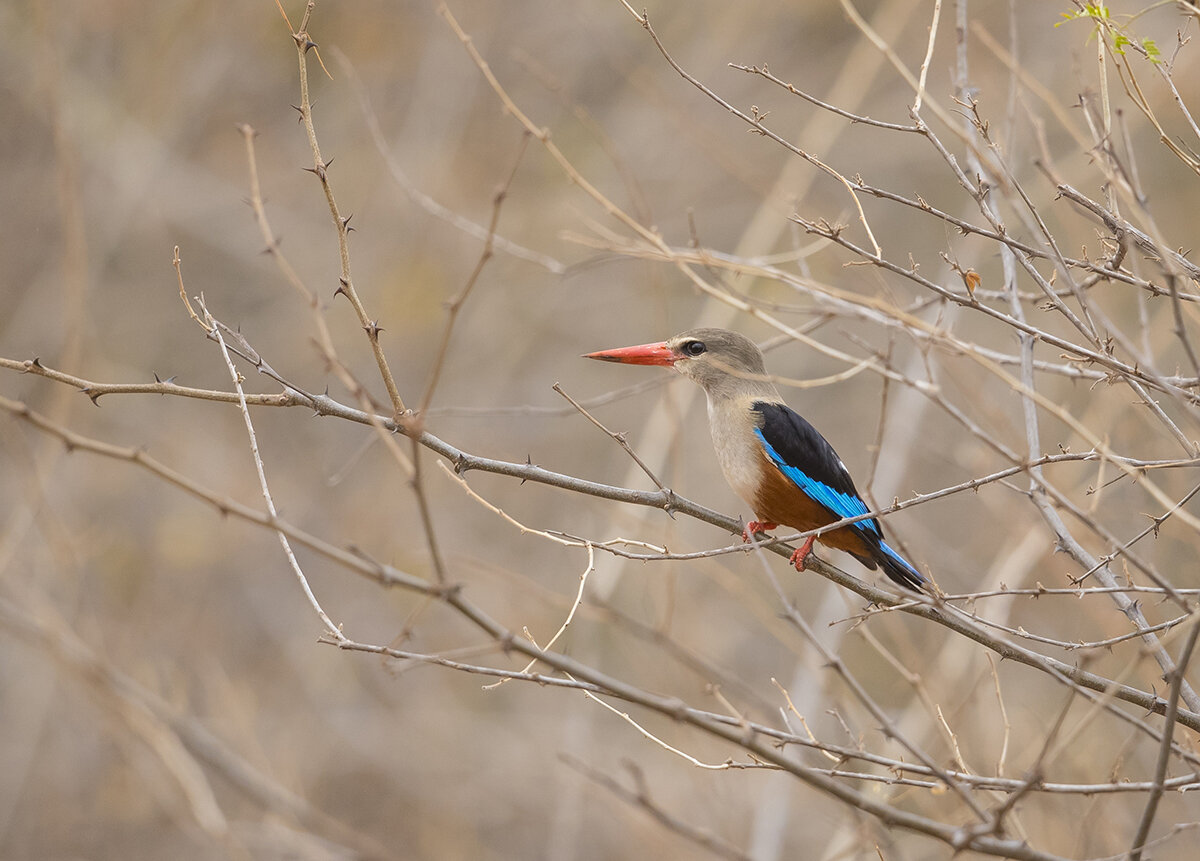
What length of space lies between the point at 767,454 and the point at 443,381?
430 centimetres

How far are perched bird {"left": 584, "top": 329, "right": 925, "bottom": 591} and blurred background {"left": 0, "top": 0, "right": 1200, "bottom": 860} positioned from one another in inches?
67.0

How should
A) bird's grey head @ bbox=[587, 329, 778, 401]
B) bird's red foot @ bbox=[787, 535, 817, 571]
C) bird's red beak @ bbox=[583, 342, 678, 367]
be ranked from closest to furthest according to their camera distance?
bird's red foot @ bbox=[787, 535, 817, 571]
bird's red beak @ bbox=[583, 342, 678, 367]
bird's grey head @ bbox=[587, 329, 778, 401]

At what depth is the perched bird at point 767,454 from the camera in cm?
331

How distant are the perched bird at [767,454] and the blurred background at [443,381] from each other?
1.70 meters

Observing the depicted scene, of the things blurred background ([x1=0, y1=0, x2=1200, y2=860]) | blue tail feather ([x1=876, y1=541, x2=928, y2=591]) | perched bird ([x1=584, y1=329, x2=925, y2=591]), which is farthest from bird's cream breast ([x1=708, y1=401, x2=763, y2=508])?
blurred background ([x1=0, y1=0, x2=1200, y2=860])

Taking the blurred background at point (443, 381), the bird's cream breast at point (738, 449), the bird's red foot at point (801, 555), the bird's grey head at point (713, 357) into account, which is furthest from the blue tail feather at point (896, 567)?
the blurred background at point (443, 381)

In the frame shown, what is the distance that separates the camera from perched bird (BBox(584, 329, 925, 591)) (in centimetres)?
331

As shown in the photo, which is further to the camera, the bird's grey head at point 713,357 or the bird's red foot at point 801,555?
the bird's grey head at point 713,357

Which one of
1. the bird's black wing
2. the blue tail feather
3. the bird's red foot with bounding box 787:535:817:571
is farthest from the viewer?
the bird's black wing

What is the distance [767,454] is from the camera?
337 cm

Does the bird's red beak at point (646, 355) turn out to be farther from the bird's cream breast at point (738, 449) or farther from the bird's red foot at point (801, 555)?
the bird's red foot at point (801, 555)

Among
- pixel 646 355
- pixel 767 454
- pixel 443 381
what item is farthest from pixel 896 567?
pixel 443 381

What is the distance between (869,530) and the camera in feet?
10.5

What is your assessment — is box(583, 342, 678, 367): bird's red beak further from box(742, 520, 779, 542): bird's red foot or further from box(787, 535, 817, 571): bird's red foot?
box(787, 535, 817, 571): bird's red foot
